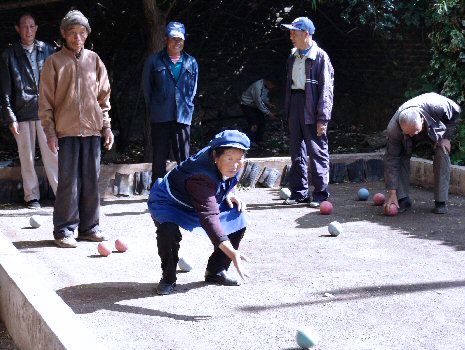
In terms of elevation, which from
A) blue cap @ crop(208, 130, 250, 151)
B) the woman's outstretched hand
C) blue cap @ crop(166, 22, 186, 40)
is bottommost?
the woman's outstretched hand

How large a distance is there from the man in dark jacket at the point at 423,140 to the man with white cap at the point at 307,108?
829mm

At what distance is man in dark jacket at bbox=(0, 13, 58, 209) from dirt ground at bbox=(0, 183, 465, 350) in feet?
2.52

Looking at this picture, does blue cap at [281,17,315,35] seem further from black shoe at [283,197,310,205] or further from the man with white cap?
black shoe at [283,197,310,205]

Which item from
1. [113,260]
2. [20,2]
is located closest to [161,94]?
[113,260]

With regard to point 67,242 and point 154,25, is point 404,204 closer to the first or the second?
point 67,242

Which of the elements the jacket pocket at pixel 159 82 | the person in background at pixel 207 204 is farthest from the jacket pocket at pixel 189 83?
the person in background at pixel 207 204

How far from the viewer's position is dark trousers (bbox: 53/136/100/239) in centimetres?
830

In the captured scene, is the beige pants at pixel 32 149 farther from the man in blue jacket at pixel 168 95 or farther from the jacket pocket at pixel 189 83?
the jacket pocket at pixel 189 83

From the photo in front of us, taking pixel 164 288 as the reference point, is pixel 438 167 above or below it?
above

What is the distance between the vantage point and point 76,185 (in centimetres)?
838

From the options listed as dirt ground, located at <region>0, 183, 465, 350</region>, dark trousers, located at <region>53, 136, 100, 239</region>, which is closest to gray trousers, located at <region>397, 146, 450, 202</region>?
dirt ground, located at <region>0, 183, 465, 350</region>

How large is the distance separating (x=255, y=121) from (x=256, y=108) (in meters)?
0.22

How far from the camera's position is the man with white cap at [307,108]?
10148 mm

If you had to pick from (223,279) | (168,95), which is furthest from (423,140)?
(223,279)
